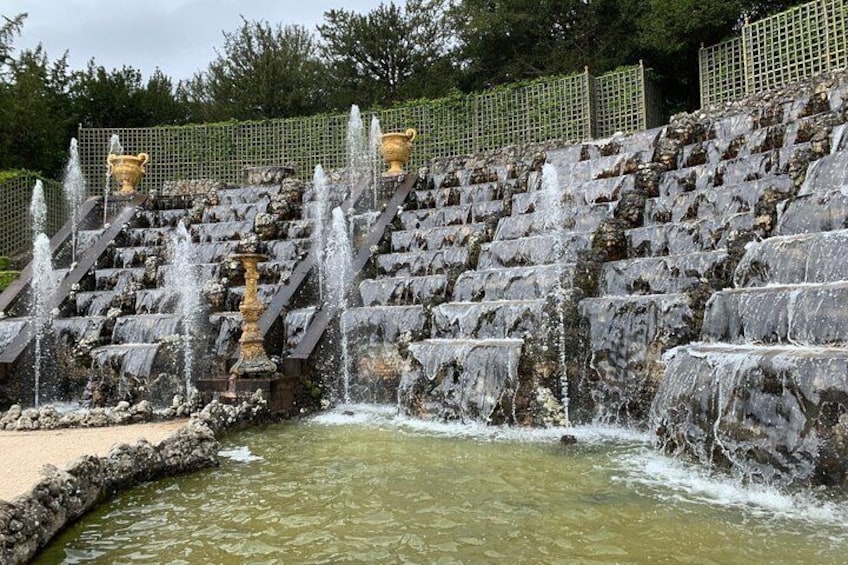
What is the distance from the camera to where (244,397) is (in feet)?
25.0

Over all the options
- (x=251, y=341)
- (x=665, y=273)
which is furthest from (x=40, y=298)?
(x=665, y=273)

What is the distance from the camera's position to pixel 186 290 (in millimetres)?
10523

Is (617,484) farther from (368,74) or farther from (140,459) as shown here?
(368,74)

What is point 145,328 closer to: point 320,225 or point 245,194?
point 320,225

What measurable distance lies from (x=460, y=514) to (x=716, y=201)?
6.18 metres

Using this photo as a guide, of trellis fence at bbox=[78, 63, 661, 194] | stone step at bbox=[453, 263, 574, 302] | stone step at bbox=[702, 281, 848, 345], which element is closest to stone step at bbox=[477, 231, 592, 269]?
stone step at bbox=[453, 263, 574, 302]

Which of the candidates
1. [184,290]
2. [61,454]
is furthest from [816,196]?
[184,290]

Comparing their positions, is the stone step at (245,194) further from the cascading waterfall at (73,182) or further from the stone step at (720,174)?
the stone step at (720,174)

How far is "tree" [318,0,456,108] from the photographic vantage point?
21547 mm

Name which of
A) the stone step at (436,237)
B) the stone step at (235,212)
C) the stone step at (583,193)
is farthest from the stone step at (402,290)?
the stone step at (235,212)

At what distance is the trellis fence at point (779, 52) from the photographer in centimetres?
1070

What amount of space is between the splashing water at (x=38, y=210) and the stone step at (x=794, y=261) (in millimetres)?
14135

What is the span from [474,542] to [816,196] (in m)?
5.23

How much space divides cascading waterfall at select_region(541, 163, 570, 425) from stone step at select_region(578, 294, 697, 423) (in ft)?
0.89
